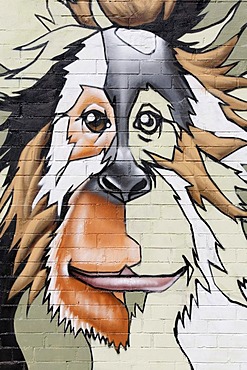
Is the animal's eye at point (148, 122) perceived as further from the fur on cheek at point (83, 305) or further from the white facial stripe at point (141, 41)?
the fur on cheek at point (83, 305)

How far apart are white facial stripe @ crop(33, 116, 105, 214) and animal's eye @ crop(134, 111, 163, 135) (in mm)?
319

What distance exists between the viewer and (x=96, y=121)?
3977 mm

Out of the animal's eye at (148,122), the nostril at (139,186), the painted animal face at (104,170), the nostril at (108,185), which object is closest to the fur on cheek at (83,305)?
the painted animal face at (104,170)

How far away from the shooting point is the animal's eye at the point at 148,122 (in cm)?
396

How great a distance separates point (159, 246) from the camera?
12.9ft

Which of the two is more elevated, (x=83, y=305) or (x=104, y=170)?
(x=104, y=170)

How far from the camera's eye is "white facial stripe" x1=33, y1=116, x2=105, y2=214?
397cm

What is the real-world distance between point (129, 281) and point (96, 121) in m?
1.08

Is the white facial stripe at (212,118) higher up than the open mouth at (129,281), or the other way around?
the white facial stripe at (212,118)

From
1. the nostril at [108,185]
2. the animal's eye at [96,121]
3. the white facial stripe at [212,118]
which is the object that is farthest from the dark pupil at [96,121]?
the white facial stripe at [212,118]

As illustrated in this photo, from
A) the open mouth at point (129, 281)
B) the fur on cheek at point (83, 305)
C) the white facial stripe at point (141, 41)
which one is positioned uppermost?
the white facial stripe at point (141, 41)

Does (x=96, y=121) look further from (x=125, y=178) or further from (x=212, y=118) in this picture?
(x=212, y=118)

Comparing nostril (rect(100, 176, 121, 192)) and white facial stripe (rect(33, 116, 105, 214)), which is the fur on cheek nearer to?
white facial stripe (rect(33, 116, 105, 214))

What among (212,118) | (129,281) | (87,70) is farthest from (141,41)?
(129,281)
